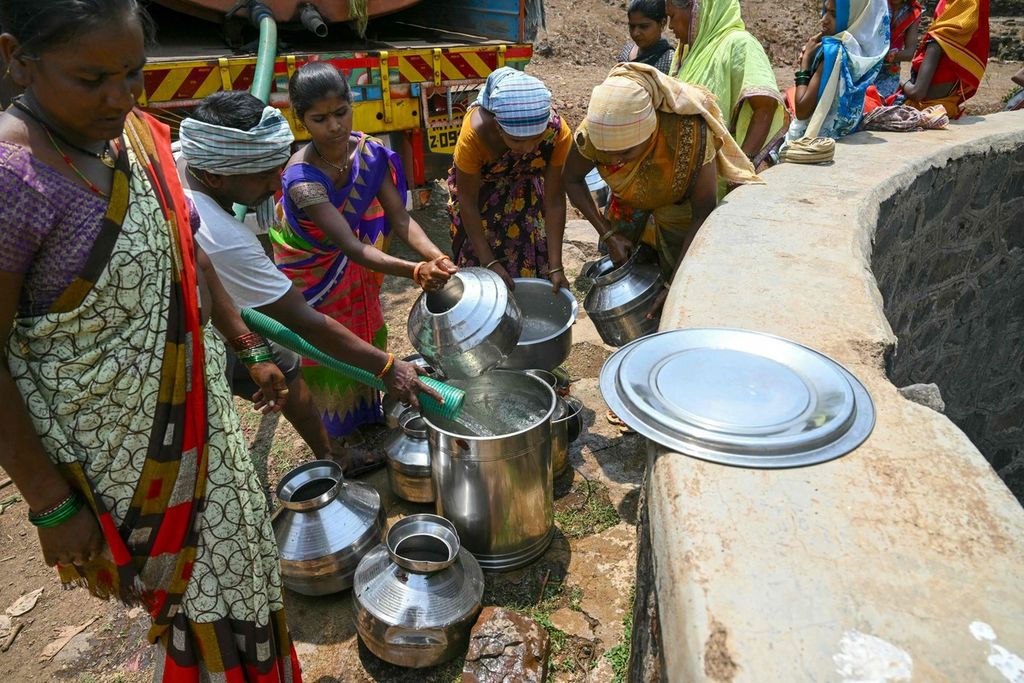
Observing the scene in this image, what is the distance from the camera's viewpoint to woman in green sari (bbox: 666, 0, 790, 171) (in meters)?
3.43

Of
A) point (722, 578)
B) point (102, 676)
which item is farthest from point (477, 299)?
point (102, 676)

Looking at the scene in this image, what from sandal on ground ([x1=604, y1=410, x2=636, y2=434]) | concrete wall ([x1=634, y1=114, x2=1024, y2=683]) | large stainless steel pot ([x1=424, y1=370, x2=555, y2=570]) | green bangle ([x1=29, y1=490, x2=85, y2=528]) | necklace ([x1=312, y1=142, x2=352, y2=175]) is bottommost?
sandal on ground ([x1=604, y1=410, x2=636, y2=434])

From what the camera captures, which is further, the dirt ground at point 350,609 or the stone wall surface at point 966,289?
the stone wall surface at point 966,289

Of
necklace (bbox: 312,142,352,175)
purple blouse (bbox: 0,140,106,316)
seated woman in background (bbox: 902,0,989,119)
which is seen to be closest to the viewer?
purple blouse (bbox: 0,140,106,316)

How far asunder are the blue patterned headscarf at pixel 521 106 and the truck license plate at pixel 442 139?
2132mm

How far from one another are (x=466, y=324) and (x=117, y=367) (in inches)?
45.9

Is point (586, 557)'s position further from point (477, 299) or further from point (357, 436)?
point (357, 436)

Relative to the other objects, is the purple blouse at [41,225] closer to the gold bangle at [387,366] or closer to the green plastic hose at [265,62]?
the gold bangle at [387,366]

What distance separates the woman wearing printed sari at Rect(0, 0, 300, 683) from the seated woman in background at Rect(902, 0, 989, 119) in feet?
15.5

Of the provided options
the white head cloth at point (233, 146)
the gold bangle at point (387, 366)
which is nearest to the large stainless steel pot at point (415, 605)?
the gold bangle at point (387, 366)

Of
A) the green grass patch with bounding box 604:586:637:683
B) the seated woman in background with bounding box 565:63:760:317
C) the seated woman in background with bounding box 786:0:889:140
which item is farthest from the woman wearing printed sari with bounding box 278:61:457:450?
the seated woman in background with bounding box 786:0:889:140

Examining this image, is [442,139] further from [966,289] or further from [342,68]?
[966,289]

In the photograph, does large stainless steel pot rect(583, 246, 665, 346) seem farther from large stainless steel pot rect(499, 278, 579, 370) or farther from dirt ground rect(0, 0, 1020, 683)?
dirt ground rect(0, 0, 1020, 683)

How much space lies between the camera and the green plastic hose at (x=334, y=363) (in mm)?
2258
